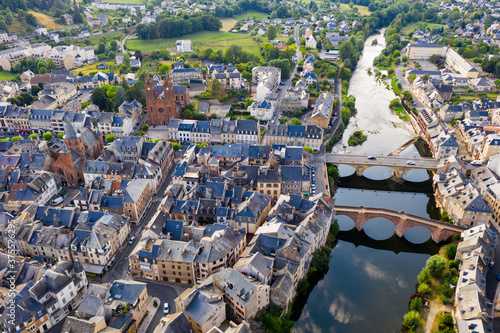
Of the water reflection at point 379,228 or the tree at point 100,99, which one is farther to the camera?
the tree at point 100,99

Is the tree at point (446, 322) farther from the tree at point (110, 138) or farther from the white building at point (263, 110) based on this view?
the tree at point (110, 138)

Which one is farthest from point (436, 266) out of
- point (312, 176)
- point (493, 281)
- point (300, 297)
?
point (312, 176)

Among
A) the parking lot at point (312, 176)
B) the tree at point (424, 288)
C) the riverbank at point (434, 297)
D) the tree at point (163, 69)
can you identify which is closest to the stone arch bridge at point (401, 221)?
the riverbank at point (434, 297)

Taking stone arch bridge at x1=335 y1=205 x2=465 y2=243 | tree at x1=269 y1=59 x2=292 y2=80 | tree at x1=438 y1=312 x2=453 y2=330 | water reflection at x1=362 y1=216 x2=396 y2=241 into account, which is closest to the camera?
tree at x1=438 y1=312 x2=453 y2=330

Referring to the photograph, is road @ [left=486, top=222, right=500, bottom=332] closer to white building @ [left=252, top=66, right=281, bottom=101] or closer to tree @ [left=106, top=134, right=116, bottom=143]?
white building @ [left=252, top=66, right=281, bottom=101]

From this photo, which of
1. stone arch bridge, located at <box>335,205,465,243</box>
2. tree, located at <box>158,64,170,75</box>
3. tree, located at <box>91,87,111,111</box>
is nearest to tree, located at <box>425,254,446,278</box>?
stone arch bridge, located at <box>335,205,465,243</box>

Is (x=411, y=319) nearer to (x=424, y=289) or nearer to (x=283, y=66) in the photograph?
(x=424, y=289)

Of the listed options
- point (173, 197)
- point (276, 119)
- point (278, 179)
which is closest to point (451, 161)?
point (278, 179)
